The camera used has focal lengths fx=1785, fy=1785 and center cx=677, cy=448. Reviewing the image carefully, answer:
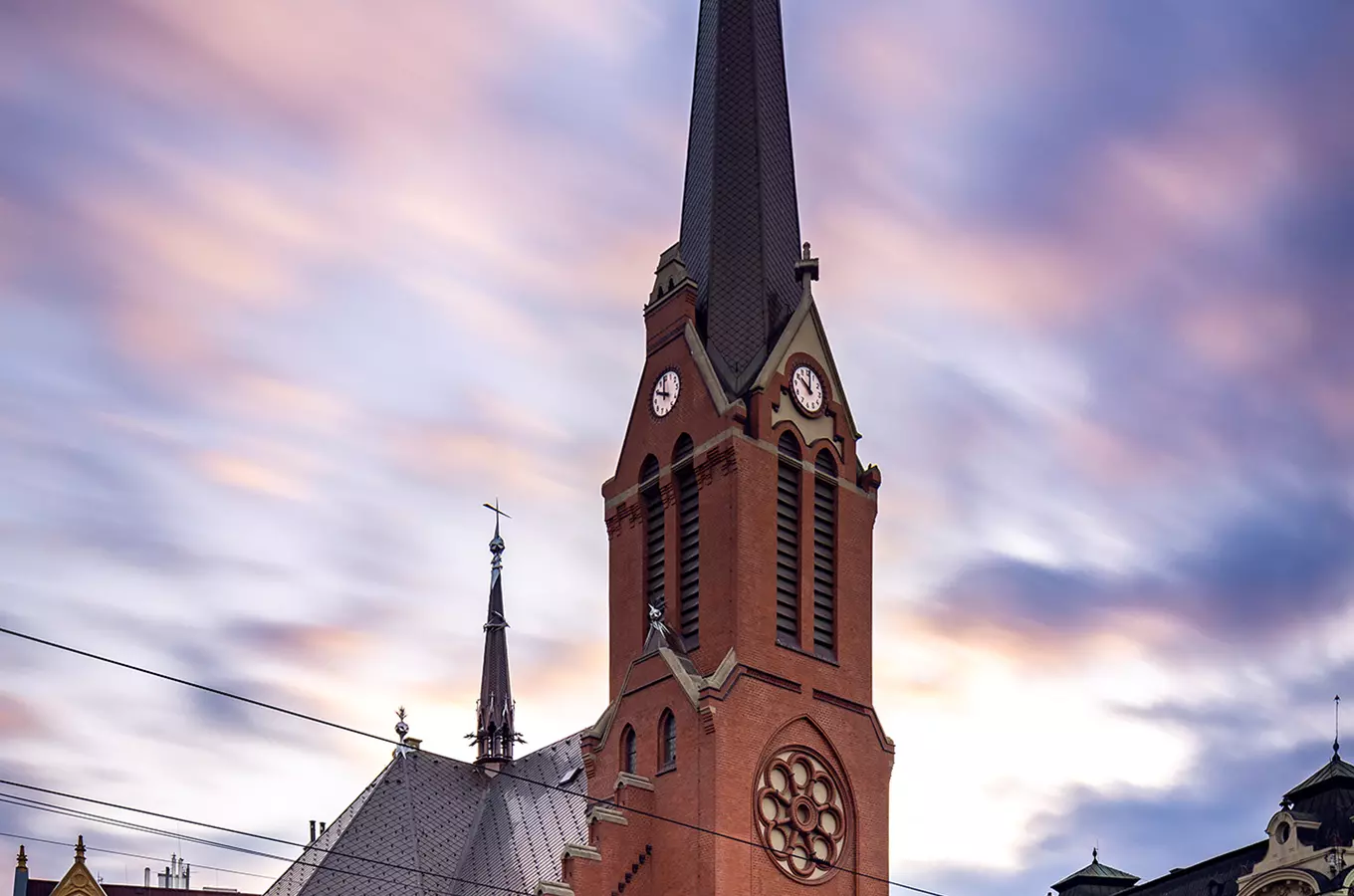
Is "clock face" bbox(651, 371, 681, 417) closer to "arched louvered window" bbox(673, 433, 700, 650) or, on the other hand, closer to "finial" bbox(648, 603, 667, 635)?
"arched louvered window" bbox(673, 433, 700, 650)

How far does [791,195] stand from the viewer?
62.7 meters

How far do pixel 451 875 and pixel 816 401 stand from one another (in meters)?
20.6

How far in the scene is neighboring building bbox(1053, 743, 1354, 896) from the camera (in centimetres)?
5978

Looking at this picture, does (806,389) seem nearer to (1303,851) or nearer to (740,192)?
(740,192)

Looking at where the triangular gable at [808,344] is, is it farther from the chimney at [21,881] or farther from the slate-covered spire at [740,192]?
the chimney at [21,881]

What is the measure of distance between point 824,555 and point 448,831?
17.7m

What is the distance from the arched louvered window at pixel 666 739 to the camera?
52781 millimetres

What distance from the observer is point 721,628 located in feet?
174

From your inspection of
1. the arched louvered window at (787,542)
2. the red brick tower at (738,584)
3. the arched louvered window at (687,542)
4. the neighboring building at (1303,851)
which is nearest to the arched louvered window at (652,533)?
the red brick tower at (738,584)

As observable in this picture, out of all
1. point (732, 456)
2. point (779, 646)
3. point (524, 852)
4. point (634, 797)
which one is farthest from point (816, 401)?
point (524, 852)

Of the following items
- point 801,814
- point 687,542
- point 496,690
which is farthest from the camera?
point 496,690

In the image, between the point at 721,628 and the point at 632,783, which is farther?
the point at 721,628

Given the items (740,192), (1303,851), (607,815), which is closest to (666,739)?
(607,815)

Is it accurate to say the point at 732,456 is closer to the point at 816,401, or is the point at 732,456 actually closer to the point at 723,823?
the point at 816,401
